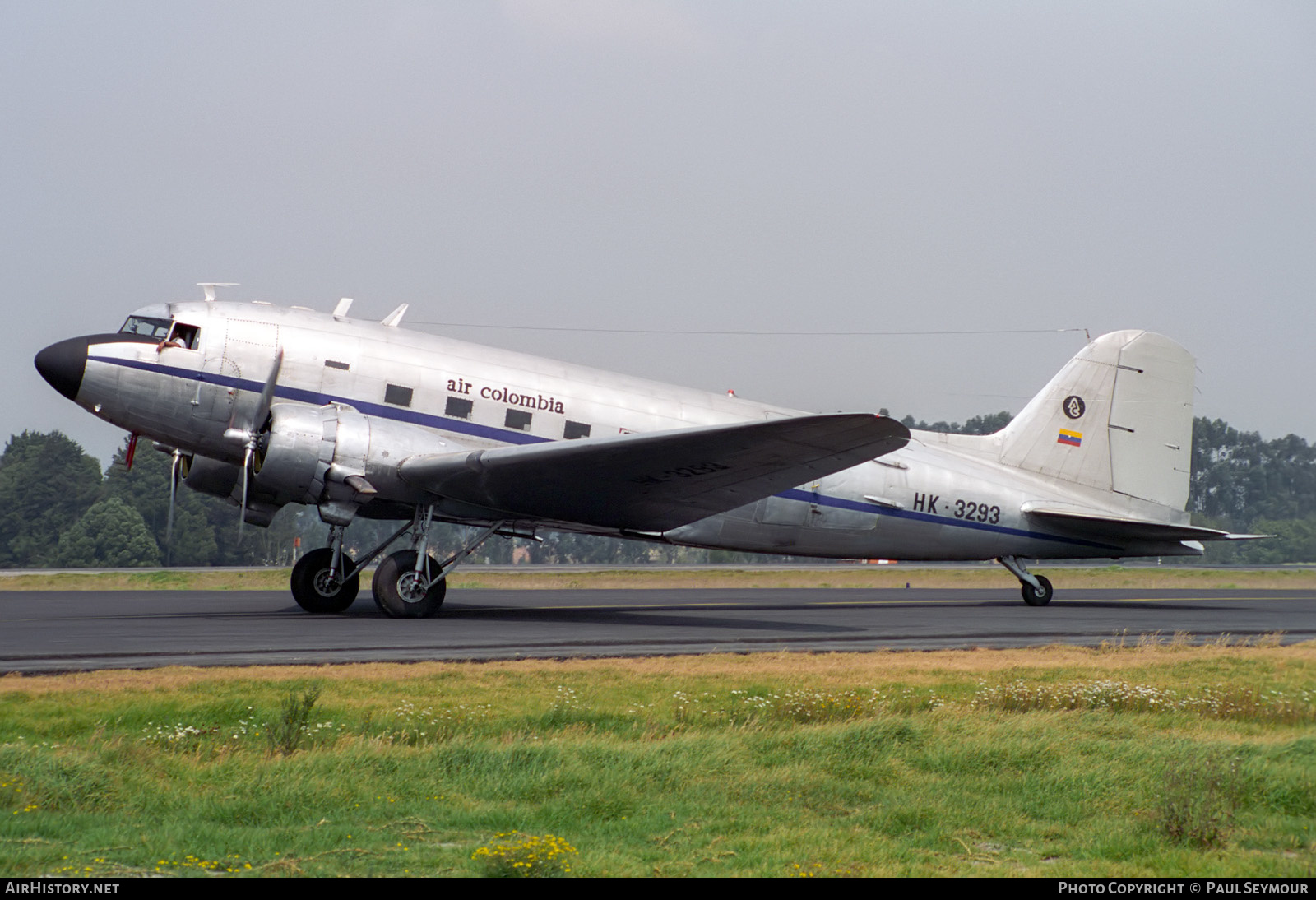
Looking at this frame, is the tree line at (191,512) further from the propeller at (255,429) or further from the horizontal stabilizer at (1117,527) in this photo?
the propeller at (255,429)

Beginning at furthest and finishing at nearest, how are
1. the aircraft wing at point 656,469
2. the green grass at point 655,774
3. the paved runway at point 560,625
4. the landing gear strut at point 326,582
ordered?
the landing gear strut at point 326,582 < the aircraft wing at point 656,469 < the paved runway at point 560,625 < the green grass at point 655,774

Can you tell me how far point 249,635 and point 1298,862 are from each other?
12.3m

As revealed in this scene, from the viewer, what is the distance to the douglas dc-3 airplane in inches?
639

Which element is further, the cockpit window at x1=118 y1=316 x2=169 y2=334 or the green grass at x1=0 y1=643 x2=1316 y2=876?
the cockpit window at x1=118 y1=316 x2=169 y2=334

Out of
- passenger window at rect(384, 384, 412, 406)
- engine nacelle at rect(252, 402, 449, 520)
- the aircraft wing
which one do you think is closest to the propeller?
engine nacelle at rect(252, 402, 449, 520)

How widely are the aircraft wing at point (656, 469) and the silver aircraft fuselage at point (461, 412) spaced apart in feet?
1.99

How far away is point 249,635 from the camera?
1423cm

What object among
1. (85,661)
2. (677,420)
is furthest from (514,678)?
(677,420)

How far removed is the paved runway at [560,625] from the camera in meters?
12.6

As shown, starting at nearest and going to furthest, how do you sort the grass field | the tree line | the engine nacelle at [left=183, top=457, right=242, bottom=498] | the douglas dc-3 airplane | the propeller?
the douglas dc-3 airplane, the propeller, the engine nacelle at [left=183, top=457, right=242, bottom=498], the grass field, the tree line

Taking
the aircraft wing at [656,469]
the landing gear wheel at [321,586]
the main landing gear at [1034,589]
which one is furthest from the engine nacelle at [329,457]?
the main landing gear at [1034,589]

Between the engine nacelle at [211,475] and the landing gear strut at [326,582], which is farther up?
the engine nacelle at [211,475]

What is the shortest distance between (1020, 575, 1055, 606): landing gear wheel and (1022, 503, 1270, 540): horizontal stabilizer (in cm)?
196

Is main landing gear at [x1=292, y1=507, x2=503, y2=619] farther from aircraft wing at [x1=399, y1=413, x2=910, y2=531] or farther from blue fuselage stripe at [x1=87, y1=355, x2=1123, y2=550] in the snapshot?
blue fuselage stripe at [x1=87, y1=355, x2=1123, y2=550]
